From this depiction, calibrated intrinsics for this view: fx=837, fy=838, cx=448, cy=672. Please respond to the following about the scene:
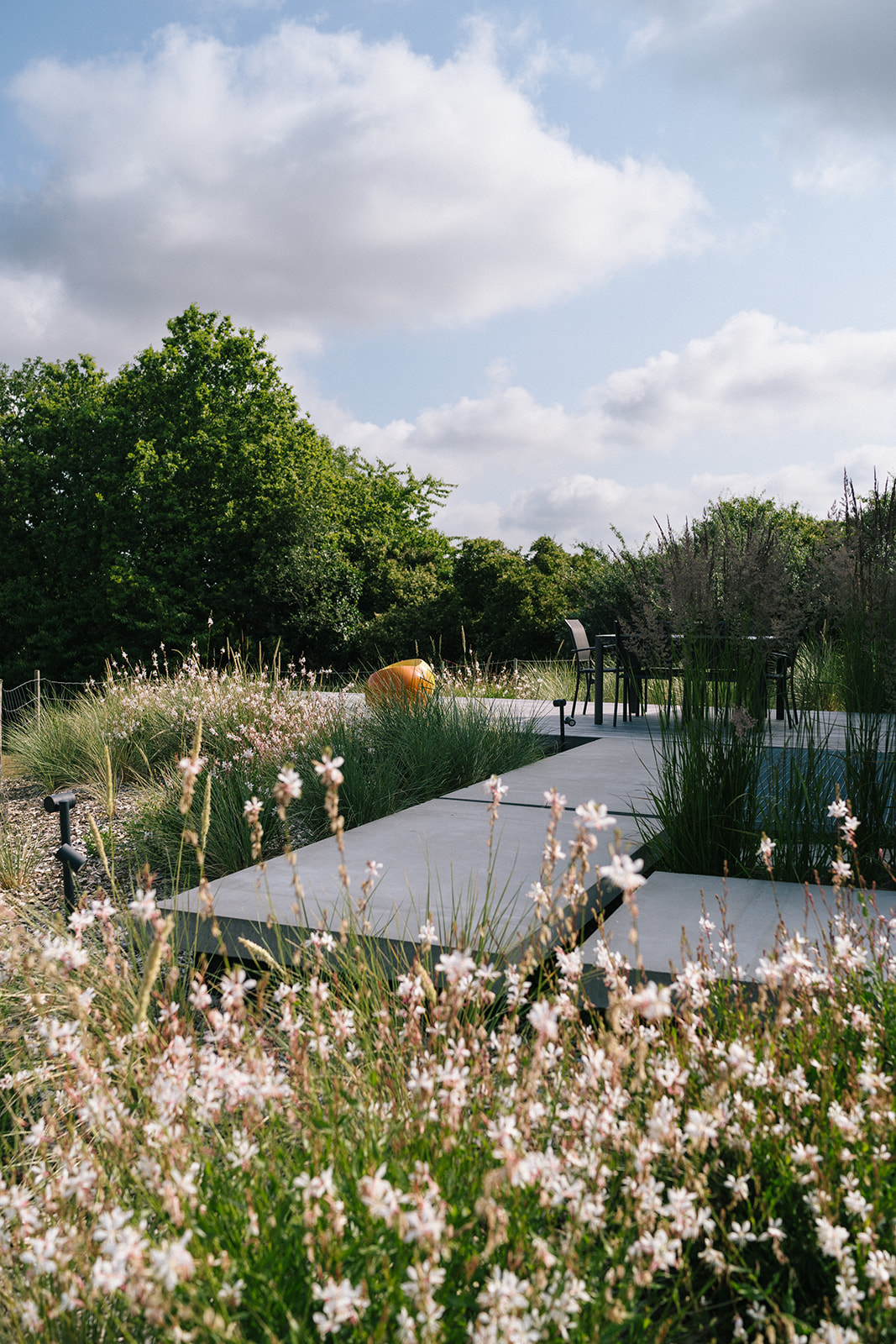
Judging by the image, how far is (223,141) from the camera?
5797mm

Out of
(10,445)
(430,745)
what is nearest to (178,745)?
(430,745)

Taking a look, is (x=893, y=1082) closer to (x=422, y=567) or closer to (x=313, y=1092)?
(x=313, y=1092)

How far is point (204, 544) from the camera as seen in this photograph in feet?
70.4

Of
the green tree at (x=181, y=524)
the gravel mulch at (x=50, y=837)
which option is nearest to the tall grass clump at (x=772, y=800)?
the gravel mulch at (x=50, y=837)

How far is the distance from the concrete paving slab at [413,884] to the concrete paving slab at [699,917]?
0.17m

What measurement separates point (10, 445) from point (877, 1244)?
2759 centimetres

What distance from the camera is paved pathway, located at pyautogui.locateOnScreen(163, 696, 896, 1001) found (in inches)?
98.2

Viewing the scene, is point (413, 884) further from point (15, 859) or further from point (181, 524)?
point (181, 524)

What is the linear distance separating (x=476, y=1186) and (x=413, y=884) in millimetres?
2039

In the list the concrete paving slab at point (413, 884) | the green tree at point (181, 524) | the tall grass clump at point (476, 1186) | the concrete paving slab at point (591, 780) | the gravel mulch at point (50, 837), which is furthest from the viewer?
the green tree at point (181, 524)

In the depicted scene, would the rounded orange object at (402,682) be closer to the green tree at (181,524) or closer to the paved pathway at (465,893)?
the paved pathway at (465,893)

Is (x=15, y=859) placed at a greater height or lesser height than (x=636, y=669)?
lesser

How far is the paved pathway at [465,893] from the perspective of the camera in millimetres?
A: 2494

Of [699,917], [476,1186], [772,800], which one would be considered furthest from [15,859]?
[476,1186]
